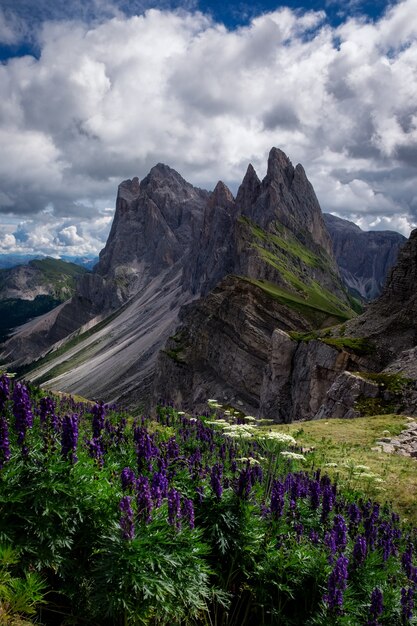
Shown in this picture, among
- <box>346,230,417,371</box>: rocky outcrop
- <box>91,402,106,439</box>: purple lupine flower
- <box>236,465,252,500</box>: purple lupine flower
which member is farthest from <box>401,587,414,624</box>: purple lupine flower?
<box>346,230,417,371</box>: rocky outcrop

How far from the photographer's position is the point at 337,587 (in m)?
7.21

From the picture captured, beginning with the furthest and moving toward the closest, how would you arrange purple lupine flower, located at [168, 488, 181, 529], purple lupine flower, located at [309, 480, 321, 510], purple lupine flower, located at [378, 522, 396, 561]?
purple lupine flower, located at [309, 480, 321, 510], purple lupine flower, located at [378, 522, 396, 561], purple lupine flower, located at [168, 488, 181, 529]

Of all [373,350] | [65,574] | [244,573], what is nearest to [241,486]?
[244,573]

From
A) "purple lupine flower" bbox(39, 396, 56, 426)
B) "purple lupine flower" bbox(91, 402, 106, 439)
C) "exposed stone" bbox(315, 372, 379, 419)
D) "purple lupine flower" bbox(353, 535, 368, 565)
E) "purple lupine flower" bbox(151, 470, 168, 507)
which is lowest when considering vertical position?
"exposed stone" bbox(315, 372, 379, 419)

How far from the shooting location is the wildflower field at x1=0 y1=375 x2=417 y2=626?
668 cm

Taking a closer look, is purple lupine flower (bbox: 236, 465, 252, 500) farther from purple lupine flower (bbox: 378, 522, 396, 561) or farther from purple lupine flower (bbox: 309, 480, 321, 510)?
purple lupine flower (bbox: 378, 522, 396, 561)

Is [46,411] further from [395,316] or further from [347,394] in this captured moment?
[395,316]

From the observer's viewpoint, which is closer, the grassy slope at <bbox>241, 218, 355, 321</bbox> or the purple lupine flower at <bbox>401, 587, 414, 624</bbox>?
the purple lupine flower at <bbox>401, 587, 414, 624</bbox>

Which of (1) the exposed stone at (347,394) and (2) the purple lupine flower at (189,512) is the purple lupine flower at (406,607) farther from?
(1) the exposed stone at (347,394)

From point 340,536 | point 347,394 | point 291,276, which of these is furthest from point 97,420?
point 291,276

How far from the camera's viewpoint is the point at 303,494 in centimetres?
1143

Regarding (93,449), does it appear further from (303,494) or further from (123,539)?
(303,494)

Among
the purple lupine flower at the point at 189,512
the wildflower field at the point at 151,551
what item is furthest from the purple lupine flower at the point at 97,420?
the purple lupine flower at the point at 189,512

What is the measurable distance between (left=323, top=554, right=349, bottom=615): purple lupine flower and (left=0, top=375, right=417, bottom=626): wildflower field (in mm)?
20
